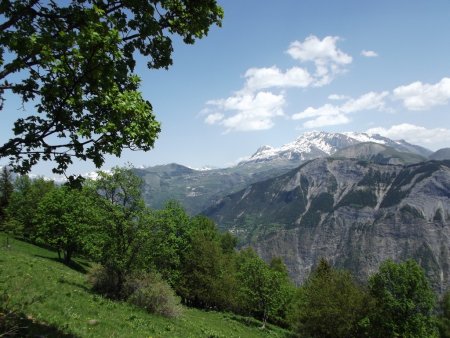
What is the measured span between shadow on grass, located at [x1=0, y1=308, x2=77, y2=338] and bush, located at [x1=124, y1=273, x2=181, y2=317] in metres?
19.4

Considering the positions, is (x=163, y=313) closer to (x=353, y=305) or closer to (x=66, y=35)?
(x=66, y=35)

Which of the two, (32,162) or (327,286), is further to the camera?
(327,286)

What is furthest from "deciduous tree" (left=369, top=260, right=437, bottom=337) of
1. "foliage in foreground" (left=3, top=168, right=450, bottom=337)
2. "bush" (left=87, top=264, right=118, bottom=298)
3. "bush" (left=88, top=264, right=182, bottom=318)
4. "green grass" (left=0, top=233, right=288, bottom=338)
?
"bush" (left=87, top=264, right=118, bottom=298)

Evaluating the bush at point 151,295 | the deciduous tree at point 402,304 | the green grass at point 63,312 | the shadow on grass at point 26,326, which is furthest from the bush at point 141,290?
the deciduous tree at point 402,304

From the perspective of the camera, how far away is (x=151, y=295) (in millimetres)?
35344

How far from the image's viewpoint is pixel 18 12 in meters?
10.5

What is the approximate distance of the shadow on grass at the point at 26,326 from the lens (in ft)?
42.8

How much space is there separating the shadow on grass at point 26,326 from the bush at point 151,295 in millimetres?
19428

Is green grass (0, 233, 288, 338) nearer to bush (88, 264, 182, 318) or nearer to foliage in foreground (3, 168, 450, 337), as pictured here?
bush (88, 264, 182, 318)

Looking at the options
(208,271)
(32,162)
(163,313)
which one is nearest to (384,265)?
(208,271)

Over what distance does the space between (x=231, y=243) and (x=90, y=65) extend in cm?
12270

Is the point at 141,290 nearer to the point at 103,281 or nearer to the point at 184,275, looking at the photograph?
the point at 103,281

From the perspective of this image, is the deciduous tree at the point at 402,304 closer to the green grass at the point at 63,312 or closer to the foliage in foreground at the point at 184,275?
the foliage in foreground at the point at 184,275

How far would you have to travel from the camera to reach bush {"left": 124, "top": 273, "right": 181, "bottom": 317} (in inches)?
1387
